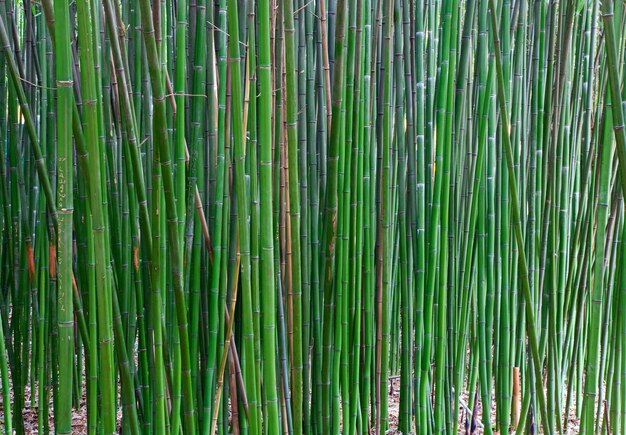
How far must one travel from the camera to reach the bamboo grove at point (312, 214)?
3.22ft

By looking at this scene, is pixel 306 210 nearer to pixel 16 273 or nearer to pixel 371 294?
pixel 371 294

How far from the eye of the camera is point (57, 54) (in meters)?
0.66

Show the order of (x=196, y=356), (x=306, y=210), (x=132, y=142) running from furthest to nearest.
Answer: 1. (x=306, y=210)
2. (x=196, y=356)
3. (x=132, y=142)

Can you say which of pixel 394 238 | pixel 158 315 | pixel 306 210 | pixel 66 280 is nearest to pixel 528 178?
pixel 394 238

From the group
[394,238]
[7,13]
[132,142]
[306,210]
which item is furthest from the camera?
[394,238]

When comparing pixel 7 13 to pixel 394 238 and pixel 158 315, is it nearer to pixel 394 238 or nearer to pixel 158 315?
pixel 158 315

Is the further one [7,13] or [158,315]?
[7,13]

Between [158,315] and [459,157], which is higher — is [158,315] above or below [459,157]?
below

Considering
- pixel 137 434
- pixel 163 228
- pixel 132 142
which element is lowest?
pixel 137 434

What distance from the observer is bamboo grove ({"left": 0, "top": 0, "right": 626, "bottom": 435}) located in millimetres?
980

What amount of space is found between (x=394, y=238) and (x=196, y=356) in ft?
2.99

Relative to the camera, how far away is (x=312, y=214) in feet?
4.53

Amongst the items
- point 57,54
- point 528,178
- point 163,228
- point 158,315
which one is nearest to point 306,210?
point 163,228

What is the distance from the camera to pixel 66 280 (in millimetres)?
678
